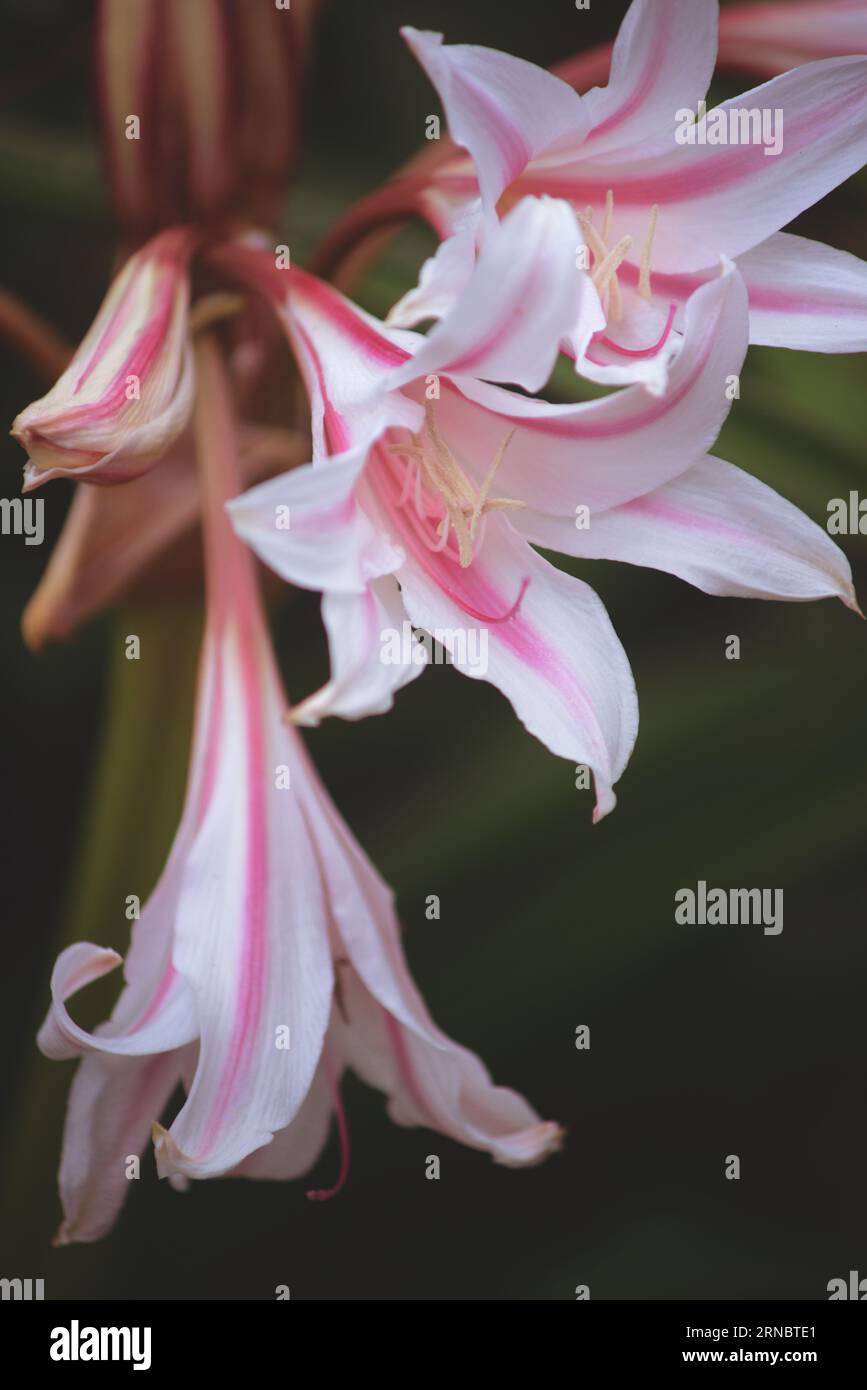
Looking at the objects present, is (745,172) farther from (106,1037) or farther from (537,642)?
(106,1037)

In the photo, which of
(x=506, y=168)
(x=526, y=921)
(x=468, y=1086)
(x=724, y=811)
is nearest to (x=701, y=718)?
(x=724, y=811)

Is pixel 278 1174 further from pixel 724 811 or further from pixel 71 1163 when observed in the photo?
pixel 724 811

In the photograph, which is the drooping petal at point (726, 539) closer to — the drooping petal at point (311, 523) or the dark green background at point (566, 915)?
the drooping petal at point (311, 523)

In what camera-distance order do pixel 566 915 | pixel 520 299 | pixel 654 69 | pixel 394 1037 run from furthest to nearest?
1. pixel 566 915
2. pixel 394 1037
3. pixel 654 69
4. pixel 520 299

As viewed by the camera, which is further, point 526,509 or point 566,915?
point 566,915

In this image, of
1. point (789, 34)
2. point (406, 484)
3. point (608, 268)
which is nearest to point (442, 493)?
point (406, 484)

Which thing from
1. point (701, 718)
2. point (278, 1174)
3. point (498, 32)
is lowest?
point (278, 1174)

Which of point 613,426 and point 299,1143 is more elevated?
point 613,426
